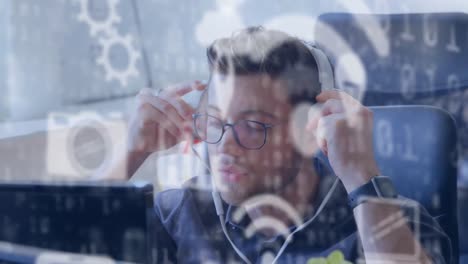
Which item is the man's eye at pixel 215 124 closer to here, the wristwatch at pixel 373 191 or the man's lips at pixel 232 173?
the man's lips at pixel 232 173

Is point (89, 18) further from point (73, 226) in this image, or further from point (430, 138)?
point (73, 226)

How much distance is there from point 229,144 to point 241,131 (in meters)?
0.03

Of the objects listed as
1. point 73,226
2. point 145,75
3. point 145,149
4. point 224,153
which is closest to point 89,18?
point 145,75

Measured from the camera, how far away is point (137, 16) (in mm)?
1691

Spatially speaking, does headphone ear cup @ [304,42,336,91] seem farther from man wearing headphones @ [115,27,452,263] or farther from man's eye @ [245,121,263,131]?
man's eye @ [245,121,263,131]

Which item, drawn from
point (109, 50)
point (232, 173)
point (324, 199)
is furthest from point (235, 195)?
point (109, 50)

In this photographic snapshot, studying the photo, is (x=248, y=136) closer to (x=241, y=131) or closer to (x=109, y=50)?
(x=241, y=131)

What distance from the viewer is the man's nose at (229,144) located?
81cm

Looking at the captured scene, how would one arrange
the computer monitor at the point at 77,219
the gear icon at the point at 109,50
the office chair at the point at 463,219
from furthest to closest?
the gear icon at the point at 109,50 → the office chair at the point at 463,219 → the computer monitor at the point at 77,219

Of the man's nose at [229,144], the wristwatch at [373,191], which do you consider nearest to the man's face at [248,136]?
the man's nose at [229,144]

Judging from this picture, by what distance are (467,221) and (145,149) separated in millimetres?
628

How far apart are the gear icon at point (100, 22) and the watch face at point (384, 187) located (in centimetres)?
117

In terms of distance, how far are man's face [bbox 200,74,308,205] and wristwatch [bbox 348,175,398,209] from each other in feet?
0.42

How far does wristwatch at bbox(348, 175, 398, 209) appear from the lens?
0.77 m
